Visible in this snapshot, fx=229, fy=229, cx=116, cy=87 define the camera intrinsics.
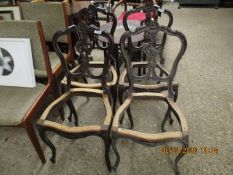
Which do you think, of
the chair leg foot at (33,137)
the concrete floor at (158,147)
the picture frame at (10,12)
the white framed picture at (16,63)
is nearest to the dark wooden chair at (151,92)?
the concrete floor at (158,147)

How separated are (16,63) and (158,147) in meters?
1.17

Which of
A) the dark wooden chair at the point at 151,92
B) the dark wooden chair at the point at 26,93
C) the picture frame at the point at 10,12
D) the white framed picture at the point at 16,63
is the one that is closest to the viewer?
the dark wooden chair at the point at 151,92

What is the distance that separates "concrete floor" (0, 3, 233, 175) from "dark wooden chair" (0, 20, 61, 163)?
7.6 inches

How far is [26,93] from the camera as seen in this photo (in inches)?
61.4

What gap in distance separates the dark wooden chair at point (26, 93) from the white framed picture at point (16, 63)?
4 cm

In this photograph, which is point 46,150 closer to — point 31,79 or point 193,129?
point 31,79

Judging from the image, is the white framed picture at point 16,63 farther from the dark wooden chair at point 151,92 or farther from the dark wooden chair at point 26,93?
the dark wooden chair at point 151,92

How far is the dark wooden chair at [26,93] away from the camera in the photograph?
4.55ft

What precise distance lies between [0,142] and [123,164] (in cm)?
98

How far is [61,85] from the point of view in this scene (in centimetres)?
176
